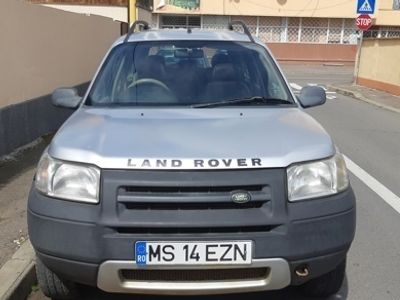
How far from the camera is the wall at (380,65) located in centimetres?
1778

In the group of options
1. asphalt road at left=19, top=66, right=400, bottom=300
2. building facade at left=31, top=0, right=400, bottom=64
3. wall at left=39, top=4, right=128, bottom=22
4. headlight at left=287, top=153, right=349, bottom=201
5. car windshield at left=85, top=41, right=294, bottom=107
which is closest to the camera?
headlight at left=287, top=153, right=349, bottom=201

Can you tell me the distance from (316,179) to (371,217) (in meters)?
2.69

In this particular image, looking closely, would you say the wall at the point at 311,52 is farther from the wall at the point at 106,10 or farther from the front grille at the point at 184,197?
the front grille at the point at 184,197

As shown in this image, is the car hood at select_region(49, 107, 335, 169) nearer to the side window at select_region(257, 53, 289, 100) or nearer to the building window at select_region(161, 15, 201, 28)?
the side window at select_region(257, 53, 289, 100)

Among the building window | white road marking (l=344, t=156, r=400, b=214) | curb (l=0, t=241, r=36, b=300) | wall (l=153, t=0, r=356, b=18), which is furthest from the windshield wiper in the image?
the building window

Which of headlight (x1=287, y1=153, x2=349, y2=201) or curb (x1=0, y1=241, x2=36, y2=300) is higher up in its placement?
headlight (x1=287, y1=153, x2=349, y2=201)

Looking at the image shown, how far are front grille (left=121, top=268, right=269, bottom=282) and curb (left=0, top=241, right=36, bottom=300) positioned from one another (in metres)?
0.98

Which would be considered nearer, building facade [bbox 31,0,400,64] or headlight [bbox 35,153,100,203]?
headlight [bbox 35,153,100,203]

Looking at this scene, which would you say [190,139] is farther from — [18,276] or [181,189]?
[18,276]

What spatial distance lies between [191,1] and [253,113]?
3540 centimetres

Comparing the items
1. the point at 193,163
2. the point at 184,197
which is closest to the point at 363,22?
the point at 193,163

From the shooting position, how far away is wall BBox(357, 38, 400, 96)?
58.3ft

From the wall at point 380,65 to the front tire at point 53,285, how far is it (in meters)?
15.6

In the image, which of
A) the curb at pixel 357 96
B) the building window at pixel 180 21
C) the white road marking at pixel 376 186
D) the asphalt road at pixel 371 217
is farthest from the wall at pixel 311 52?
the white road marking at pixel 376 186
